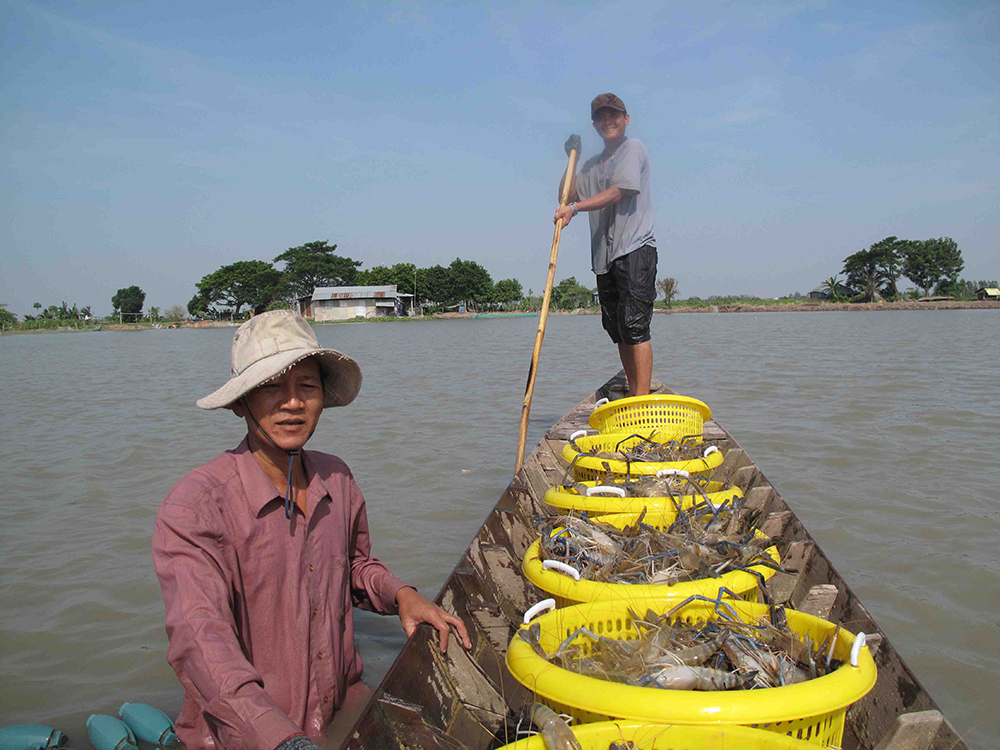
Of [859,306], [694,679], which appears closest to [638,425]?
[694,679]

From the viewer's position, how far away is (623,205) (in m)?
4.96

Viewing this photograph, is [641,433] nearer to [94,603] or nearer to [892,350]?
[94,603]

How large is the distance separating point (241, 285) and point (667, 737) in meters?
66.0

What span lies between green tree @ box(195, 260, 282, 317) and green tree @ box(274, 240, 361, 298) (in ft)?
2.96

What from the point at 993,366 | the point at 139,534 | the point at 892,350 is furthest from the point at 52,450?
the point at 892,350

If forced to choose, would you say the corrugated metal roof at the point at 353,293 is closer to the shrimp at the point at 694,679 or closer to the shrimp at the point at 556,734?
the shrimp at the point at 694,679

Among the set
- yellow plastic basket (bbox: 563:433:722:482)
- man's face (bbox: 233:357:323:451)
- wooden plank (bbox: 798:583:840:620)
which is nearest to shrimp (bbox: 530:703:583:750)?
man's face (bbox: 233:357:323:451)

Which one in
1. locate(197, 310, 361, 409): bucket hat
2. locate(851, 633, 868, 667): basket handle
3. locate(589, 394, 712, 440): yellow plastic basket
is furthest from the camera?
locate(589, 394, 712, 440): yellow plastic basket

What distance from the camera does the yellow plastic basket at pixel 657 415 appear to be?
3561 mm

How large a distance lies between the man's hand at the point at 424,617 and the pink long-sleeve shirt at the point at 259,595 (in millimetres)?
66

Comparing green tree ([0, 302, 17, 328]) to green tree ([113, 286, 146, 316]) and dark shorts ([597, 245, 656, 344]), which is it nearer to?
green tree ([113, 286, 146, 316])

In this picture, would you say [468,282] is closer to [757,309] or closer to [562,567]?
[757,309]

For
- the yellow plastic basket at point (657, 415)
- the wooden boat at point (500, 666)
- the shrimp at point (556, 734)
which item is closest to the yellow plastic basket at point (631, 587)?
the wooden boat at point (500, 666)

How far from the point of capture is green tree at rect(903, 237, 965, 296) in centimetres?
5362
